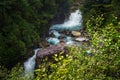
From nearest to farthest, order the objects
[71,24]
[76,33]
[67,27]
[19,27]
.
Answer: [19,27] → [76,33] → [67,27] → [71,24]

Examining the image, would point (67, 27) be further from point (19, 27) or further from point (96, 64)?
point (96, 64)

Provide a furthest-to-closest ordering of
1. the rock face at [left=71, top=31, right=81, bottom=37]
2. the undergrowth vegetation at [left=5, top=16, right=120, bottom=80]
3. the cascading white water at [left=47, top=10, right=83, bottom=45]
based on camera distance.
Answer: the rock face at [left=71, top=31, right=81, bottom=37] → the cascading white water at [left=47, top=10, right=83, bottom=45] → the undergrowth vegetation at [left=5, top=16, right=120, bottom=80]

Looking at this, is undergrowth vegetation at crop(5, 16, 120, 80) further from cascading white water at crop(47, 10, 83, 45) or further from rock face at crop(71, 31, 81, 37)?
rock face at crop(71, 31, 81, 37)

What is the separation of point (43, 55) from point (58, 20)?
64.9 ft

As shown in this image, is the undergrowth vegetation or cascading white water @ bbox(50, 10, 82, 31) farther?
cascading white water @ bbox(50, 10, 82, 31)

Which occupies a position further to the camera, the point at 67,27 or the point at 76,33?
the point at 67,27

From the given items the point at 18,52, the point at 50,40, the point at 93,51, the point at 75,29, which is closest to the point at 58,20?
the point at 75,29

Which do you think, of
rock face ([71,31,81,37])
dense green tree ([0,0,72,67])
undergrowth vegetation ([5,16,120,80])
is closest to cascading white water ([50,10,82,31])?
rock face ([71,31,81,37])

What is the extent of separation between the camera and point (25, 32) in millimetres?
28078

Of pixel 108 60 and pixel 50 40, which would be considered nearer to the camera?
pixel 108 60

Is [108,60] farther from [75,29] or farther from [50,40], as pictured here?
[75,29]

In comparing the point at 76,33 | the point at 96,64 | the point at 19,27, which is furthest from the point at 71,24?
the point at 96,64

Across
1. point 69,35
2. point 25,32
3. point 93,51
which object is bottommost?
point 69,35

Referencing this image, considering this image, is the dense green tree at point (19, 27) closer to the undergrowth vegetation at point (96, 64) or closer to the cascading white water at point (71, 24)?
the cascading white water at point (71, 24)
